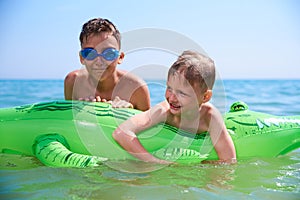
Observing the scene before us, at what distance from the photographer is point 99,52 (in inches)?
136

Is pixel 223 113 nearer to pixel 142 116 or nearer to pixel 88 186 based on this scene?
pixel 142 116

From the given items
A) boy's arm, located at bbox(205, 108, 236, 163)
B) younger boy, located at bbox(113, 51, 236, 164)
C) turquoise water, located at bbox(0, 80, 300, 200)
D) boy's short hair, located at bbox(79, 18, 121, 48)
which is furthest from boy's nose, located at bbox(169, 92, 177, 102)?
boy's short hair, located at bbox(79, 18, 121, 48)

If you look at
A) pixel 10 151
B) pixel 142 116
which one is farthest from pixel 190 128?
pixel 10 151

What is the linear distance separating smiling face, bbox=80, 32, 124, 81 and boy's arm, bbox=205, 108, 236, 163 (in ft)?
3.52

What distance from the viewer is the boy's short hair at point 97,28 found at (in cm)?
353

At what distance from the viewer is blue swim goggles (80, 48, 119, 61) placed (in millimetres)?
3424

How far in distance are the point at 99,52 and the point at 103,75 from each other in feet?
1.15

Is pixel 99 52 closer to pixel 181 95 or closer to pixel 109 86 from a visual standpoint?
pixel 109 86

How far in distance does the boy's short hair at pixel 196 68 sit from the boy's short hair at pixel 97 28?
32.2 inches

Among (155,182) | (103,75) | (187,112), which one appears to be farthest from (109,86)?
(155,182)

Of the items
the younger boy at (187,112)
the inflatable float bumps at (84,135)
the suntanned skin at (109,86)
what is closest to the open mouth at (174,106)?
the younger boy at (187,112)

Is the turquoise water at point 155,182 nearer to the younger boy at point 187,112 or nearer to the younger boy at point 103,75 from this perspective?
the younger boy at point 187,112

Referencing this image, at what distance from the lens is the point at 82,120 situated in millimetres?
3105

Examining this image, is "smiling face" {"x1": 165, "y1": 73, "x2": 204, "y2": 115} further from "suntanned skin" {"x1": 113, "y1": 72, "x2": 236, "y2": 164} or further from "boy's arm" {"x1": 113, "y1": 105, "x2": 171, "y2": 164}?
"boy's arm" {"x1": 113, "y1": 105, "x2": 171, "y2": 164}
